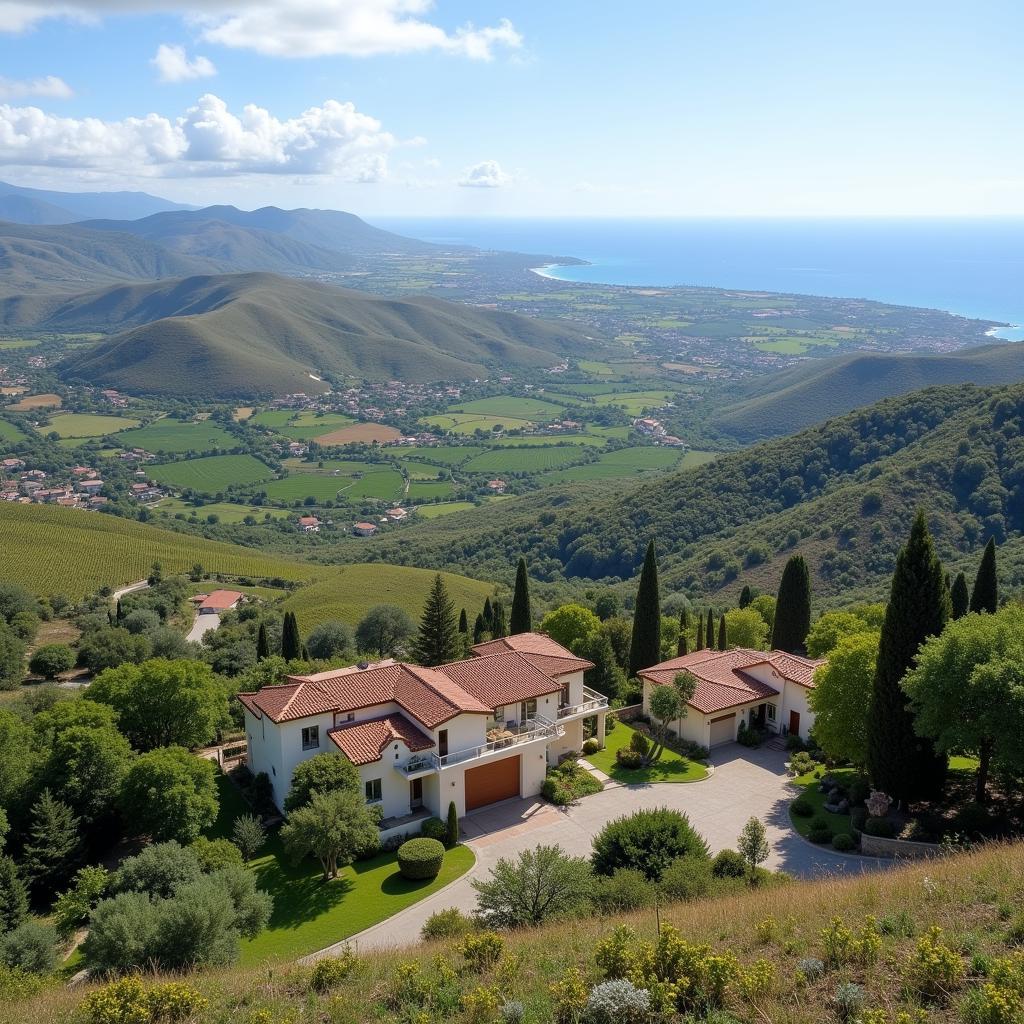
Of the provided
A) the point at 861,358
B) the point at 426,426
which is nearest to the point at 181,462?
the point at 426,426

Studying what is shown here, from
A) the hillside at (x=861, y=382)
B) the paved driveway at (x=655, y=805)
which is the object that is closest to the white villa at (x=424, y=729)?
the paved driveway at (x=655, y=805)

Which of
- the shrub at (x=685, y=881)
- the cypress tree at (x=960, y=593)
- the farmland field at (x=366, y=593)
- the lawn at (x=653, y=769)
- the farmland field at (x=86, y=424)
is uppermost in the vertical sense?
the cypress tree at (x=960, y=593)

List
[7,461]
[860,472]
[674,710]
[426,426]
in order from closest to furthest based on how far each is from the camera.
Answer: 1. [674,710]
2. [860,472]
3. [7,461]
4. [426,426]

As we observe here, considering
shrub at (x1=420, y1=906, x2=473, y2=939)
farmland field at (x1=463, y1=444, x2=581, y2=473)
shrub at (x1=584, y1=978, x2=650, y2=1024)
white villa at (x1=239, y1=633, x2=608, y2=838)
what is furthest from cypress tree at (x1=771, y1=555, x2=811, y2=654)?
farmland field at (x1=463, y1=444, x2=581, y2=473)

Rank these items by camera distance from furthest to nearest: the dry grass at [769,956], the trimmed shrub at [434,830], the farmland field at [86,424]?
the farmland field at [86,424] < the trimmed shrub at [434,830] < the dry grass at [769,956]

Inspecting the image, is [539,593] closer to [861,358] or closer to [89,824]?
[89,824]

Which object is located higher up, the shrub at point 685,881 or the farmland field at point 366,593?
the shrub at point 685,881

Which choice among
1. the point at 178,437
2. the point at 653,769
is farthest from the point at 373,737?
the point at 178,437

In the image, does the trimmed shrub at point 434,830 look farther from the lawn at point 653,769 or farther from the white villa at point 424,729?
the lawn at point 653,769
